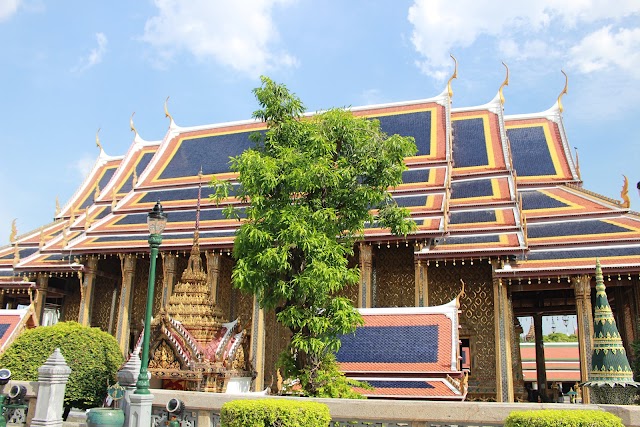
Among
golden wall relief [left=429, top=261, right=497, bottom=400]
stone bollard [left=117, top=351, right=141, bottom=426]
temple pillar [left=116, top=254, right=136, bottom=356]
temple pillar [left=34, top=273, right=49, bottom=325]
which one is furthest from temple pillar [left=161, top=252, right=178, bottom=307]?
stone bollard [left=117, top=351, right=141, bottom=426]

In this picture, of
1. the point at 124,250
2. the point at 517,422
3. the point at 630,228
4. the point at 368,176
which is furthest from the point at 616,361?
the point at 124,250

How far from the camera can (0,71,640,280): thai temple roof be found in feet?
48.8

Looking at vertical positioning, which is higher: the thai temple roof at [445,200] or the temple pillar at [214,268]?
the thai temple roof at [445,200]

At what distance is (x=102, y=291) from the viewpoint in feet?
66.6

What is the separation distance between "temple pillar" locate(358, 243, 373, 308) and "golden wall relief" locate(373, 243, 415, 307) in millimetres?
741

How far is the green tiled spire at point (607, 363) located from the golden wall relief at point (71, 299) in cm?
1821

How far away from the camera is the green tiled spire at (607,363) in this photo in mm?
6812

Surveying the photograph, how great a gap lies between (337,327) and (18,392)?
4.76 meters

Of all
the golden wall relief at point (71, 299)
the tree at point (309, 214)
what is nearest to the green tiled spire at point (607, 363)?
the tree at point (309, 214)

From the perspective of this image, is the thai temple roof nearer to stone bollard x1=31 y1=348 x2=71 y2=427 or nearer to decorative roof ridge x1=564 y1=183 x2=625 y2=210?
decorative roof ridge x1=564 y1=183 x2=625 y2=210

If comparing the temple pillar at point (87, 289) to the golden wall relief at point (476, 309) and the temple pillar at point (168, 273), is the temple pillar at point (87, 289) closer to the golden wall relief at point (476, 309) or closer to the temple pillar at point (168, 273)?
the temple pillar at point (168, 273)

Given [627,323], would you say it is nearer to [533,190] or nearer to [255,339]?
[533,190]

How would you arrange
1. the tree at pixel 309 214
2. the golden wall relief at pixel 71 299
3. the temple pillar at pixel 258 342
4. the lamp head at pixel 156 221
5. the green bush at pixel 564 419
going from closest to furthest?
the green bush at pixel 564 419 → the lamp head at pixel 156 221 → the tree at pixel 309 214 → the temple pillar at pixel 258 342 → the golden wall relief at pixel 71 299

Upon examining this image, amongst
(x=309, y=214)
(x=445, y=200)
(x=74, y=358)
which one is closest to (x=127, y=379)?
(x=74, y=358)
